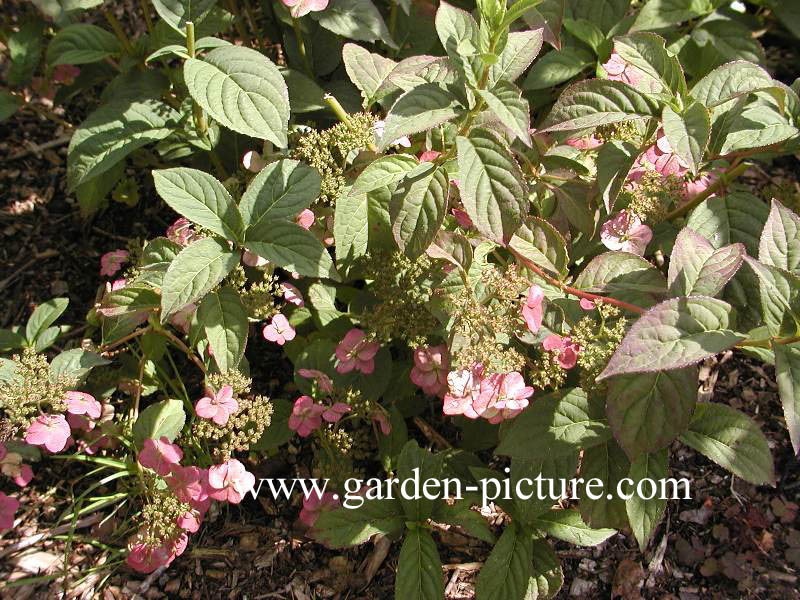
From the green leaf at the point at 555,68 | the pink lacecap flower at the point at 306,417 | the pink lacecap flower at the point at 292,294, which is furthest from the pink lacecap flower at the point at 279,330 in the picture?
the green leaf at the point at 555,68

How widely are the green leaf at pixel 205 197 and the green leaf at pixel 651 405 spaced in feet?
3.47

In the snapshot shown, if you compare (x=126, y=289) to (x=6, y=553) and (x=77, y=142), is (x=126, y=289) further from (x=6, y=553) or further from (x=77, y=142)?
(x=6, y=553)

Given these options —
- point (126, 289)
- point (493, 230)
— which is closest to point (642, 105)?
point (493, 230)

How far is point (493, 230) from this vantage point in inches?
69.5

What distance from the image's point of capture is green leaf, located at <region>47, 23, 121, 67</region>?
229 centimetres

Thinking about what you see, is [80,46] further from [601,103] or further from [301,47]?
[601,103]

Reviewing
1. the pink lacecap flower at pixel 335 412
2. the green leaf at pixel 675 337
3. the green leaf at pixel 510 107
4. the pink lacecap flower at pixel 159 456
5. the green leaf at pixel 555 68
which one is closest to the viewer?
the green leaf at pixel 675 337

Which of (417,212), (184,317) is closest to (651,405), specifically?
(417,212)

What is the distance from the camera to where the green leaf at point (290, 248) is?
75.6 inches

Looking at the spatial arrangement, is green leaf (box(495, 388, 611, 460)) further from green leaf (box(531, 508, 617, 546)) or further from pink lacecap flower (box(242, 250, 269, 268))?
pink lacecap flower (box(242, 250, 269, 268))

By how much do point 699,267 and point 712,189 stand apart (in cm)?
58

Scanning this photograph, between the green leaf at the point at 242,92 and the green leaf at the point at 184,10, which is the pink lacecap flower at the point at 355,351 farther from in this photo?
the green leaf at the point at 184,10

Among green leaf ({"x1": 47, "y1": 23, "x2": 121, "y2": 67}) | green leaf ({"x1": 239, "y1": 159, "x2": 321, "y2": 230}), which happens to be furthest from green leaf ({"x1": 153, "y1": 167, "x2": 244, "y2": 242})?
green leaf ({"x1": 47, "y1": 23, "x2": 121, "y2": 67})

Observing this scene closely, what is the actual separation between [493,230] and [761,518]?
1.57 metres
